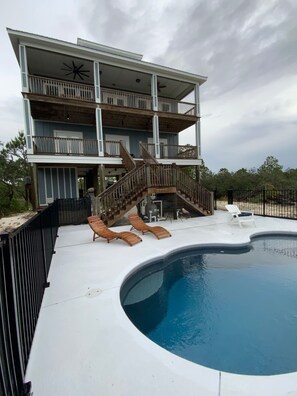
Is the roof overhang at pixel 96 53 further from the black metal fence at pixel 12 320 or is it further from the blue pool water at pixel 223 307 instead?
the black metal fence at pixel 12 320

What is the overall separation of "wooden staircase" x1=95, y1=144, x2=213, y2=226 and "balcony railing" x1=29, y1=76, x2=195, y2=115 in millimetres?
5342

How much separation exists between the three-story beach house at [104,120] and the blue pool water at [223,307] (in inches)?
187

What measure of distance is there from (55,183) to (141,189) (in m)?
7.28

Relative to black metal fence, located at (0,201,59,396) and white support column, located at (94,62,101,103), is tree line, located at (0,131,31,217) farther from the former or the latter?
black metal fence, located at (0,201,59,396)

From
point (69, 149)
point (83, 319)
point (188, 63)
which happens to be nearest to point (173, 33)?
point (188, 63)

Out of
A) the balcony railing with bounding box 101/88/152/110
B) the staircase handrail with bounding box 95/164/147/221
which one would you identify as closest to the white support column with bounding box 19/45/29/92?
the balcony railing with bounding box 101/88/152/110

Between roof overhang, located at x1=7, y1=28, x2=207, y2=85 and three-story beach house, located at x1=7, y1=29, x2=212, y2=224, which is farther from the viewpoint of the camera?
roof overhang, located at x1=7, y1=28, x2=207, y2=85

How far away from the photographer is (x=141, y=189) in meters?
9.79

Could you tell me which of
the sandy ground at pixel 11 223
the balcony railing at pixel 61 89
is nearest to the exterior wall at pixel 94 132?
the balcony railing at pixel 61 89

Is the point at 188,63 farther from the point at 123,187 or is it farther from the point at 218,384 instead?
→ the point at 218,384

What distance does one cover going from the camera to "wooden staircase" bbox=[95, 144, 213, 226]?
9226mm

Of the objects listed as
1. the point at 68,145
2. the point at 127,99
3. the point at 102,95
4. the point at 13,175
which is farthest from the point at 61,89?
the point at 13,175

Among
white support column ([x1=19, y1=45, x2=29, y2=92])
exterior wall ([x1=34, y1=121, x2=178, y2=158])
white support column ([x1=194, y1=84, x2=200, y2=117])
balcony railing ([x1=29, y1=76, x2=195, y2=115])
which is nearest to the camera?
white support column ([x1=19, y1=45, x2=29, y2=92])

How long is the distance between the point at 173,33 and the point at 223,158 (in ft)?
67.3
